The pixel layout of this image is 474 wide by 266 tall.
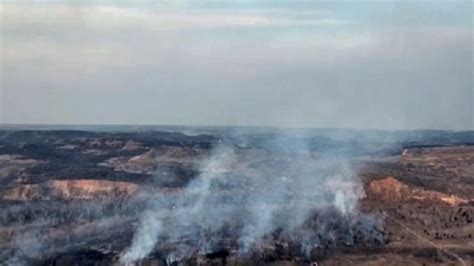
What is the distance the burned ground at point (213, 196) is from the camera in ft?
133

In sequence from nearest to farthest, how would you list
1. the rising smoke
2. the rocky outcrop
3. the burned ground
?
the burned ground < the rising smoke < the rocky outcrop

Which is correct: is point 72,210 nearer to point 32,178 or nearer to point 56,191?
point 56,191

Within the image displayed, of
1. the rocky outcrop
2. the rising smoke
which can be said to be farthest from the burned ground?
the rising smoke

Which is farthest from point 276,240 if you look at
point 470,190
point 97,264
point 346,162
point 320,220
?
point 346,162

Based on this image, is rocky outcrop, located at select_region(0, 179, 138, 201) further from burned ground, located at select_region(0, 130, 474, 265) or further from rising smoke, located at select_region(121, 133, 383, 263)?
rising smoke, located at select_region(121, 133, 383, 263)

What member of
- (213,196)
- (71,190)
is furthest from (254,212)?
(71,190)

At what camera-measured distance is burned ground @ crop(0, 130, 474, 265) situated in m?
40.6

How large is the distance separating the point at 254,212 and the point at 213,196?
7993 mm

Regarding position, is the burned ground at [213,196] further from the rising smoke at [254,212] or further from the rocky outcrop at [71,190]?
the rising smoke at [254,212]

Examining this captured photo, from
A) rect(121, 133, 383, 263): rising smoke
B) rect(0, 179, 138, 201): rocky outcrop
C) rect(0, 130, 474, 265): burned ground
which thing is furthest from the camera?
rect(0, 179, 138, 201): rocky outcrop

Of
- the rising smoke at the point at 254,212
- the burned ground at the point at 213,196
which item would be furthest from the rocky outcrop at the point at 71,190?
the rising smoke at the point at 254,212

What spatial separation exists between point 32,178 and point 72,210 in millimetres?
13921

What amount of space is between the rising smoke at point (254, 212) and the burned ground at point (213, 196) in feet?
0.73

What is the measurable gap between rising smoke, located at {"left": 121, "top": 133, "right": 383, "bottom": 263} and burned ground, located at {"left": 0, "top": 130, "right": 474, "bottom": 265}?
22 cm
